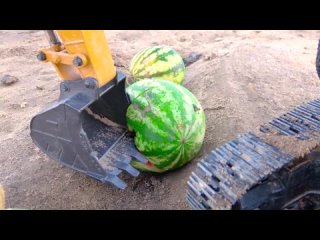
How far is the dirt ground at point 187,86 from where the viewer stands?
330cm

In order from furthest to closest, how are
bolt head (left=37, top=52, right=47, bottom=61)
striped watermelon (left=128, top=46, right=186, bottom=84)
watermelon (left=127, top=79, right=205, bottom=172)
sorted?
striped watermelon (left=128, top=46, right=186, bottom=84) < watermelon (left=127, top=79, right=205, bottom=172) < bolt head (left=37, top=52, right=47, bottom=61)

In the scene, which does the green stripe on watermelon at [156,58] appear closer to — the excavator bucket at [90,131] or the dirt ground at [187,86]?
the dirt ground at [187,86]

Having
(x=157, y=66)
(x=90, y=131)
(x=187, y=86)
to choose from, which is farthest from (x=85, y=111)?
(x=187, y=86)

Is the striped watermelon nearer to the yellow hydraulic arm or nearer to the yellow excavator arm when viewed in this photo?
the yellow excavator arm

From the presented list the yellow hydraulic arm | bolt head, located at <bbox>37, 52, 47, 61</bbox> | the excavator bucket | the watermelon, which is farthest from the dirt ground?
bolt head, located at <bbox>37, 52, 47, 61</bbox>

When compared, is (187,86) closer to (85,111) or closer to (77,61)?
(85,111)

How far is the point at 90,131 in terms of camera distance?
304cm

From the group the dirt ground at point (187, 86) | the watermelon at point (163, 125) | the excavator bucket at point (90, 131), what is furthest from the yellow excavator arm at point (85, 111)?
the dirt ground at point (187, 86)

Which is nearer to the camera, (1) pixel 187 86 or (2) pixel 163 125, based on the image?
(2) pixel 163 125

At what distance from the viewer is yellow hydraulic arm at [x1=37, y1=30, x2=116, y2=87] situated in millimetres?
2617

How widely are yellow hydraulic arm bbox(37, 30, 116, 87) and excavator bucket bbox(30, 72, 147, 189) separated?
2.8 inches

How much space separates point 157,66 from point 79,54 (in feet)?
A: 7.94

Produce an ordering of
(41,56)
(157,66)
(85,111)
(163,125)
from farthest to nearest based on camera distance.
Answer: (157,66) → (163,125) → (85,111) → (41,56)

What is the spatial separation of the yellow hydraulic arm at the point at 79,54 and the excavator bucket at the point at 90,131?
71 millimetres
